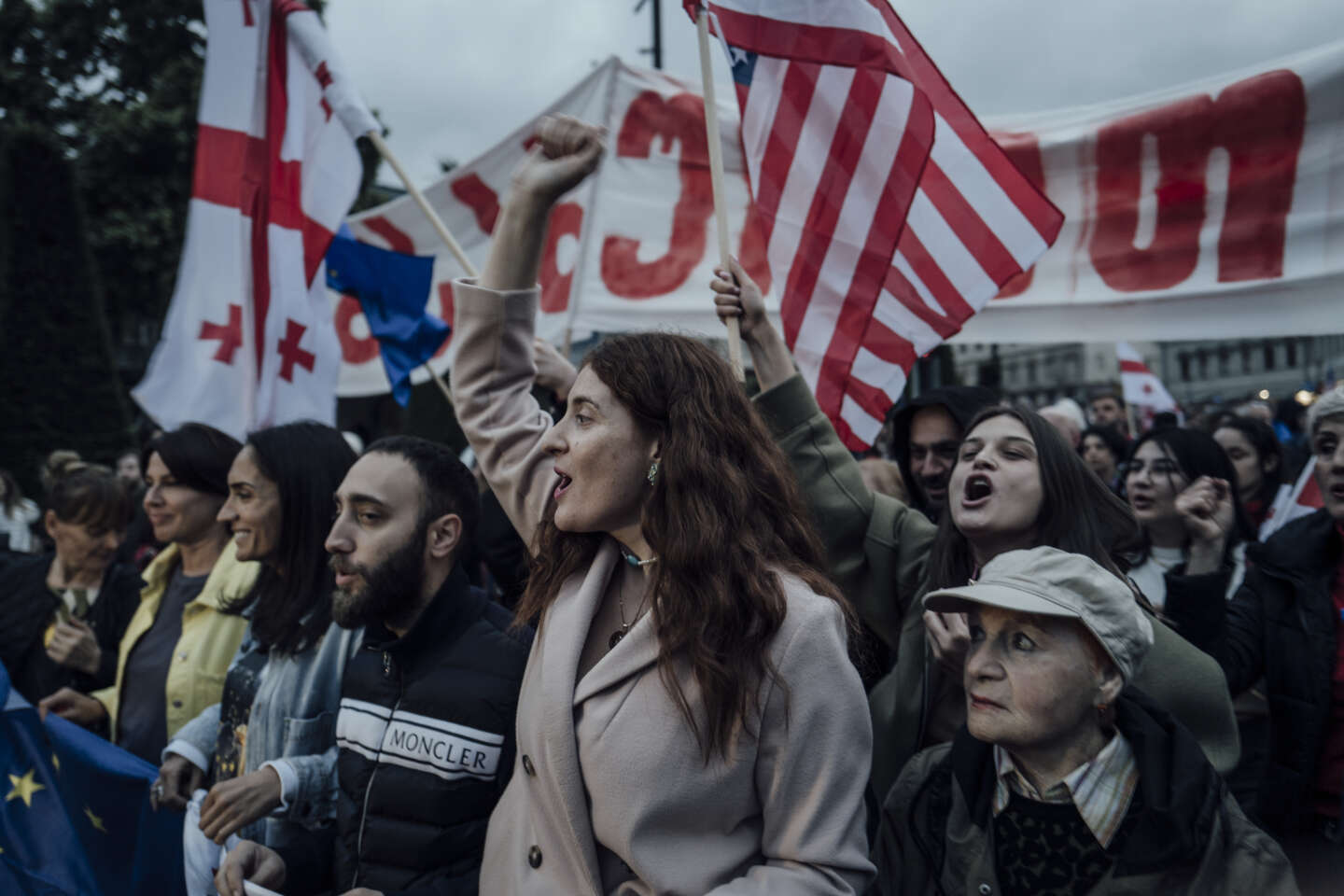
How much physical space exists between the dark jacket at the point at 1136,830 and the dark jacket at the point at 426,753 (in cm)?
84

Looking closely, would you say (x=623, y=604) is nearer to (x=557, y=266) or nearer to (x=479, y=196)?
(x=557, y=266)

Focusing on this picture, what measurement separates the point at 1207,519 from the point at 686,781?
187cm

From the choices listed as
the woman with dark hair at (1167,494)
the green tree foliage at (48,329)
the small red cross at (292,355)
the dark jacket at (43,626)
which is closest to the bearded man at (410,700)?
the dark jacket at (43,626)

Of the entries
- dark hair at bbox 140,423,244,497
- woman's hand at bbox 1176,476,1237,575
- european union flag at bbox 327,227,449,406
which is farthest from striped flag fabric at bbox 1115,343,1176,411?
dark hair at bbox 140,423,244,497

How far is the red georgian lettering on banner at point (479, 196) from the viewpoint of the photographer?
21.0 ft

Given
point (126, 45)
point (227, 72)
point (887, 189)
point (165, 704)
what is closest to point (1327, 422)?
point (887, 189)

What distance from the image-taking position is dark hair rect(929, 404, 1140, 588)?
8.27ft

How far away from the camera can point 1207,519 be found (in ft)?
9.33

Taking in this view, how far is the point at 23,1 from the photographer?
2266 centimetres

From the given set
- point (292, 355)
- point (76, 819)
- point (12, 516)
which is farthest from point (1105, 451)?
point (12, 516)

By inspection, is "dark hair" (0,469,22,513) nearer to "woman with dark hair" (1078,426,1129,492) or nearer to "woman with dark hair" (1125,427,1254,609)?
"woman with dark hair" (1078,426,1129,492)

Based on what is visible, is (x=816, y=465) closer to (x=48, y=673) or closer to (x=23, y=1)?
(x=48, y=673)

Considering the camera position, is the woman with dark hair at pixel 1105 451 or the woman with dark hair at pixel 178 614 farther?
the woman with dark hair at pixel 1105 451

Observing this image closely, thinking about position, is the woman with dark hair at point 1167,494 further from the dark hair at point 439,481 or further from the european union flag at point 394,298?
the european union flag at point 394,298
